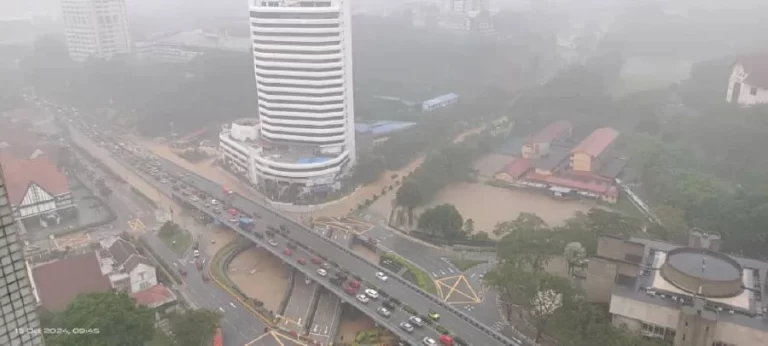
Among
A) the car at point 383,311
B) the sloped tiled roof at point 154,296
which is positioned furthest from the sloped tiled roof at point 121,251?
the car at point 383,311

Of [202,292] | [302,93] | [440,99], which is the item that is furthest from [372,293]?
[440,99]

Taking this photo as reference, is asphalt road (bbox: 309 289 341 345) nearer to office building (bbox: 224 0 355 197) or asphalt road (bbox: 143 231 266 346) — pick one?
asphalt road (bbox: 143 231 266 346)

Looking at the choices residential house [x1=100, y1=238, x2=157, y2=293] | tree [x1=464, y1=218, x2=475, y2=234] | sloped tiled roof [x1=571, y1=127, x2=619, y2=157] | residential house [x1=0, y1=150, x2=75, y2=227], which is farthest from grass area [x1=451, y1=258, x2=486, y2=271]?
residential house [x1=0, y1=150, x2=75, y2=227]

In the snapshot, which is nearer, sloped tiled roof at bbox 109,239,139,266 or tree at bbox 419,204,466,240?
sloped tiled roof at bbox 109,239,139,266

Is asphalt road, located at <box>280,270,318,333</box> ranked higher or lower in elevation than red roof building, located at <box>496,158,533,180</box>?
lower

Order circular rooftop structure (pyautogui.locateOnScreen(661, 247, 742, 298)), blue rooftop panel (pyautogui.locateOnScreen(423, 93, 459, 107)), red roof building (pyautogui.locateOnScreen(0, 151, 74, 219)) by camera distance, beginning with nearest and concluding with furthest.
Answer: circular rooftop structure (pyautogui.locateOnScreen(661, 247, 742, 298)) → red roof building (pyautogui.locateOnScreen(0, 151, 74, 219)) → blue rooftop panel (pyautogui.locateOnScreen(423, 93, 459, 107))

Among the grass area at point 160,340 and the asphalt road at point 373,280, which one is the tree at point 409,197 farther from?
the grass area at point 160,340

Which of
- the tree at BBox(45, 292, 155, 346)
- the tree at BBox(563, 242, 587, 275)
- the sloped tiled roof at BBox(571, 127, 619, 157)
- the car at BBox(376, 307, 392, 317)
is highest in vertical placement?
the tree at BBox(45, 292, 155, 346)
